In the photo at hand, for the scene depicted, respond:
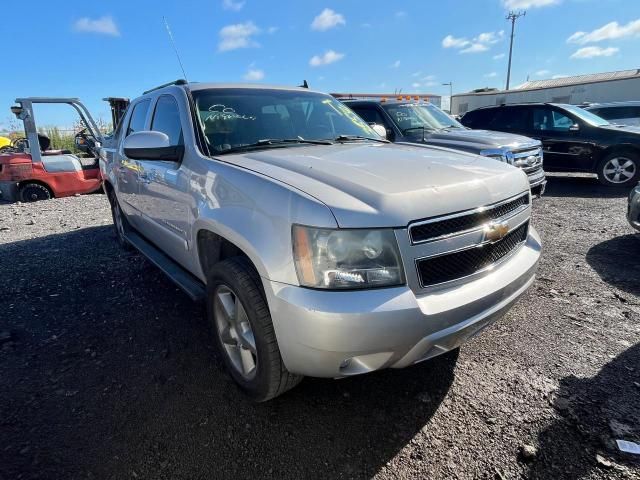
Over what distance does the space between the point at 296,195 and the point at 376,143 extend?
1.69 meters

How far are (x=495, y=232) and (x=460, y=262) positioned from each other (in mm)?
306

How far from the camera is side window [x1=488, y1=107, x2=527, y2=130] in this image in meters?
9.18

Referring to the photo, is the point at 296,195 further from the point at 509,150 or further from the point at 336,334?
the point at 509,150

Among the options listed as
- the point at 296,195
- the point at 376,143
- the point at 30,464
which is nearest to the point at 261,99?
the point at 376,143

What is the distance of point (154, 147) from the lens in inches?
108

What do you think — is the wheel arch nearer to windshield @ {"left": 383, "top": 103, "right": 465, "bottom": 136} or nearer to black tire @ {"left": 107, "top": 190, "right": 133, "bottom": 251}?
black tire @ {"left": 107, "top": 190, "right": 133, "bottom": 251}

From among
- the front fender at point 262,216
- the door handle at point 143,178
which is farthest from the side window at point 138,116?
the front fender at point 262,216

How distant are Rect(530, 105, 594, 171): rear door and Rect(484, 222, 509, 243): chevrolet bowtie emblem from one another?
7.91 meters

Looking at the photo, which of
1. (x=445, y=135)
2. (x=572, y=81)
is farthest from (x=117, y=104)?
(x=572, y=81)

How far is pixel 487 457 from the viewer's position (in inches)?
77.3

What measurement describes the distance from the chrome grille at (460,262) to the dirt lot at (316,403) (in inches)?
33.0

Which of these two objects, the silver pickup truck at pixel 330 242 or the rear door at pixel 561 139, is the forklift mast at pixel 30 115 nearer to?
the silver pickup truck at pixel 330 242

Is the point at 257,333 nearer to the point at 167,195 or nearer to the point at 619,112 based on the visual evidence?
the point at 167,195

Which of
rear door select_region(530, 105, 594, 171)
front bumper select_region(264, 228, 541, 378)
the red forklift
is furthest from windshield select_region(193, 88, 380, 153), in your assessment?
rear door select_region(530, 105, 594, 171)
